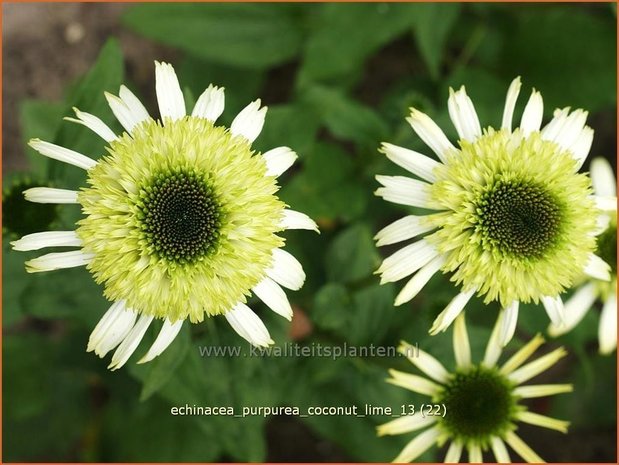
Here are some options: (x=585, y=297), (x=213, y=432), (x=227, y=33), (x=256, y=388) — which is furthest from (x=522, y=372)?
(x=227, y=33)

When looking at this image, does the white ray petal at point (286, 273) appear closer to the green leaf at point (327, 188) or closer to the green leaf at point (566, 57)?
the green leaf at point (327, 188)

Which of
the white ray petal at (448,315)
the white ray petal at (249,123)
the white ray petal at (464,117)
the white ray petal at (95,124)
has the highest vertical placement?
the white ray petal at (464,117)

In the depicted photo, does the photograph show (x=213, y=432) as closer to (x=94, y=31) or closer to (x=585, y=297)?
(x=585, y=297)

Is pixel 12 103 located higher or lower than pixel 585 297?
higher

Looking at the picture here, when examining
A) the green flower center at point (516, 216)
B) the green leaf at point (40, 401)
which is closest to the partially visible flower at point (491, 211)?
the green flower center at point (516, 216)

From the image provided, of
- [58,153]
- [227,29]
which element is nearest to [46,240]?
[58,153]

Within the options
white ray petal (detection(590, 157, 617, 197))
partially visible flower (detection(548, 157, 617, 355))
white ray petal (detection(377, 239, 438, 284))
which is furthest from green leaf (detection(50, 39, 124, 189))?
white ray petal (detection(590, 157, 617, 197))

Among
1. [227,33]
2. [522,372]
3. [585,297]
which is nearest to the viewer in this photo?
[522,372]
